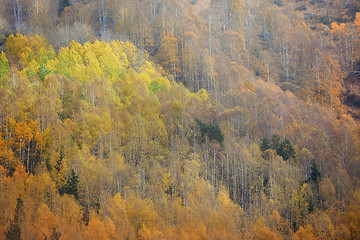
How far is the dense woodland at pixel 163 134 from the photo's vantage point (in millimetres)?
49000

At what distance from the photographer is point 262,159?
2409 inches

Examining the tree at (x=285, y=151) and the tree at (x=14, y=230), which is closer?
the tree at (x=14, y=230)

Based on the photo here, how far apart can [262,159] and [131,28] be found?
53.4m

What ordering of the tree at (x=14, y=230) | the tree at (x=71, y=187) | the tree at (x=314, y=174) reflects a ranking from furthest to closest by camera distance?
the tree at (x=314, y=174), the tree at (x=71, y=187), the tree at (x=14, y=230)

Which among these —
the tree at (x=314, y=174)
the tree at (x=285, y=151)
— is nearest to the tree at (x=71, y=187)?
the tree at (x=285, y=151)

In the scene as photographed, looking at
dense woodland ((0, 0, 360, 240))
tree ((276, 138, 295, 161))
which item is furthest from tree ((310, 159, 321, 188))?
tree ((276, 138, 295, 161))

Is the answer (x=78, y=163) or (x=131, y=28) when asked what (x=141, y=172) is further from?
(x=131, y=28)

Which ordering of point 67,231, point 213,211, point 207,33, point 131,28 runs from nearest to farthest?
point 67,231 → point 213,211 → point 131,28 → point 207,33

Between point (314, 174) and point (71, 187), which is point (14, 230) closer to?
point (71, 187)

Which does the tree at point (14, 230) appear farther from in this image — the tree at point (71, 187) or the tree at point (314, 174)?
the tree at point (314, 174)

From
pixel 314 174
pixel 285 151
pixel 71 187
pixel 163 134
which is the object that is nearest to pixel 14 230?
pixel 71 187

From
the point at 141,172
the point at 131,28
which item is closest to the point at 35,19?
the point at 131,28

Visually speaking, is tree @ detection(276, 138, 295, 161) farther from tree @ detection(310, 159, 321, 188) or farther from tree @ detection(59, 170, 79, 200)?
tree @ detection(59, 170, 79, 200)

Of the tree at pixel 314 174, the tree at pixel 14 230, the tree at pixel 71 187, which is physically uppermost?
the tree at pixel 71 187
